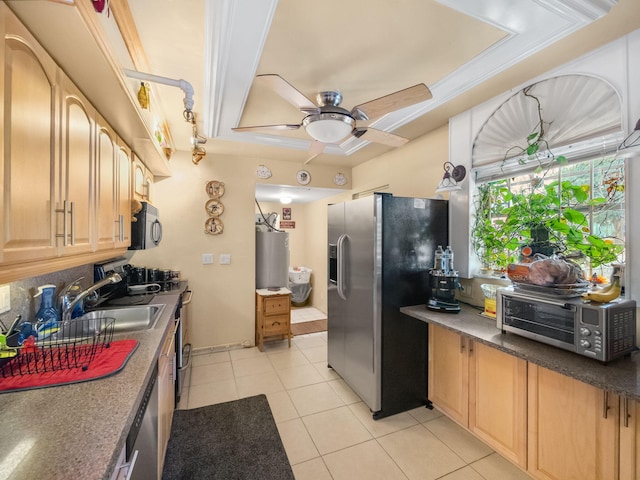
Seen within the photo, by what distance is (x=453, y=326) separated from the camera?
6.06 ft

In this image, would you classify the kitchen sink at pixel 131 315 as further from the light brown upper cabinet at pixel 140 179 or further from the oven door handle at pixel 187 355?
the oven door handle at pixel 187 355

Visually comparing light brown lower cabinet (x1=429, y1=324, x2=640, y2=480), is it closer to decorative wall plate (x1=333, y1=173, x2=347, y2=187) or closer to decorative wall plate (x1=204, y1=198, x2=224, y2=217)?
decorative wall plate (x1=333, y1=173, x2=347, y2=187)

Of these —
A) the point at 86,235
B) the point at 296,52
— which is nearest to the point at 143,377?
the point at 86,235

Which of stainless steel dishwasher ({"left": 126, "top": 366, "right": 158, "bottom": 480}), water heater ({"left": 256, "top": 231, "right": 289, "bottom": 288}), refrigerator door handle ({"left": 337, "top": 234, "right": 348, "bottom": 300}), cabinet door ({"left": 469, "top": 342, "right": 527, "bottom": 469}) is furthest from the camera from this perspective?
water heater ({"left": 256, "top": 231, "right": 289, "bottom": 288})

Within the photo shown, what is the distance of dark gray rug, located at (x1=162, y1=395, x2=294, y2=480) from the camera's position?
5.73 ft

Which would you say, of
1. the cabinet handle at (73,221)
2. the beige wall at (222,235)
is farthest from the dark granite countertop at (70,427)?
the beige wall at (222,235)

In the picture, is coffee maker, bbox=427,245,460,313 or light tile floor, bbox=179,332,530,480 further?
coffee maker, bbox=427,245,460,313

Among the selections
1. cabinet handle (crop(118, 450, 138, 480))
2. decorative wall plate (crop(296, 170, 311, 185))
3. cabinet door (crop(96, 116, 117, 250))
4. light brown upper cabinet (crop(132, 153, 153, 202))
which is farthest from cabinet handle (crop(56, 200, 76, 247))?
decorative wall plate (crop(296, 170, 311, 185))

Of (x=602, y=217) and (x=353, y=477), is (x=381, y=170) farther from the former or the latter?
(x=353, y=477)

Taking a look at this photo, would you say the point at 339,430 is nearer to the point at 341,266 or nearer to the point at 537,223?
the point at 341,266

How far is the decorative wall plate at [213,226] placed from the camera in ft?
11.4

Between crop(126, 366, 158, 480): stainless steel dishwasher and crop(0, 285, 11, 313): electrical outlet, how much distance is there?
715 millimetres

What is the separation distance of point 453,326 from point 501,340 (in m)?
0.28

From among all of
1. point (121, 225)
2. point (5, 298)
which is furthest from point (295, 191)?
point (5, 298)
